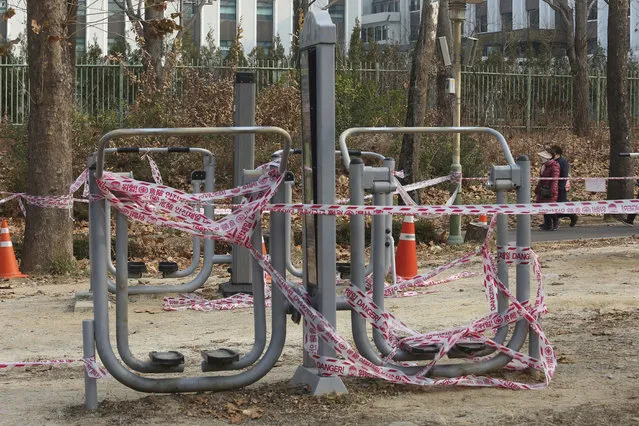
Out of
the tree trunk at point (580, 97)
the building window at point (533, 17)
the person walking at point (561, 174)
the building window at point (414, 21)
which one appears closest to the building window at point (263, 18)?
the building window at point (414, 21)

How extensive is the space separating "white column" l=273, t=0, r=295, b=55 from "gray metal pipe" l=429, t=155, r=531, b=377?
58.2m

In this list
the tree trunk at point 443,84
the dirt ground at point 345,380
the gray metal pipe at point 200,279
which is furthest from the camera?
the tree trunk at point 443,84

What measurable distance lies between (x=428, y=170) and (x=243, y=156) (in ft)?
40.3

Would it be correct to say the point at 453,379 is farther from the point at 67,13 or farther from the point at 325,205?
the point at 67,13

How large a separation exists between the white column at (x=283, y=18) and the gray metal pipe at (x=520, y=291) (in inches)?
2292

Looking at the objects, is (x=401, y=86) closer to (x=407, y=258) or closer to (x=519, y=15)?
(x=407, y=258)

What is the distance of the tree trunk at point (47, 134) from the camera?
42.7 feet

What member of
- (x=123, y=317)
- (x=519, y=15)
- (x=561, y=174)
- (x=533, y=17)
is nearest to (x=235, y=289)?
(x=123, y=317)

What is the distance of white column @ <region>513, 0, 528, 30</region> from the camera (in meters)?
67.8

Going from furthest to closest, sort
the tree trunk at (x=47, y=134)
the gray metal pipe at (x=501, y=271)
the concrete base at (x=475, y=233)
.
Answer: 1. the concrete base at (x=475, y=233)
2. the tree trunk at (x=47, y=134)
3. the gray metal pipe at (x=501, y=271)

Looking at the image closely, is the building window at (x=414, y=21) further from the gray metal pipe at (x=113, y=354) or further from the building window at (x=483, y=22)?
the gray metal pipe at (x=113, y=354)

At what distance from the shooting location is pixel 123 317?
6.07m

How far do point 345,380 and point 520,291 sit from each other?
1.14m

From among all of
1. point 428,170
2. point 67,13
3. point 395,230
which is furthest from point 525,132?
point 67,13
